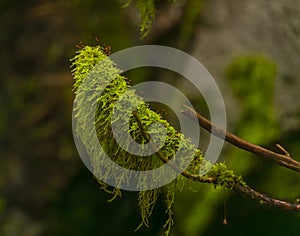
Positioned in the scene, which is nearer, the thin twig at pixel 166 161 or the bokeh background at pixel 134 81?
the thin twig at pixel 166 161

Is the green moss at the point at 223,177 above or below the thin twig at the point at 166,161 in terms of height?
below

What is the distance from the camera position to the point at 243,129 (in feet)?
6.93

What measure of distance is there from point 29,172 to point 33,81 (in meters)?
0.38

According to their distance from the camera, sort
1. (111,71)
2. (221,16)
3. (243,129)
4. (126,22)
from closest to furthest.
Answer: (111,71) < (243,129) < (221,16) < (126,22)

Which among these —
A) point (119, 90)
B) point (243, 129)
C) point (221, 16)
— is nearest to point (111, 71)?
point (119, 90)

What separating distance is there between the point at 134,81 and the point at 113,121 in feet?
3.84

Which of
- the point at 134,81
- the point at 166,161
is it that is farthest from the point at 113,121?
the point at 134,81

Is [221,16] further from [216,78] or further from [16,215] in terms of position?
[16,215]

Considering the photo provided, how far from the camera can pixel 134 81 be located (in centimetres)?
236

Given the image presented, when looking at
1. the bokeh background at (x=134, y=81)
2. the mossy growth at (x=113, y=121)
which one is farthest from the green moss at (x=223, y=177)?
the bokeh background at (x=134, y=81)

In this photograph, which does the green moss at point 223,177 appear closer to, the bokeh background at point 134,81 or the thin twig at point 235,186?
the thin twig at point 235,186

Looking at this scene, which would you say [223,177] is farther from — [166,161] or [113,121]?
[113,121]

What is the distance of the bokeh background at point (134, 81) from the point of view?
207 centimetres

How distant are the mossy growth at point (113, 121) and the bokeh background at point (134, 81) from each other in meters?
0.81
